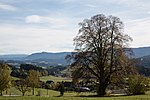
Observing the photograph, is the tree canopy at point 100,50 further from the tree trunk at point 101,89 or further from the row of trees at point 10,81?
the row of trees at point 10,81

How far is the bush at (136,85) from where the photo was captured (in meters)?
51.2

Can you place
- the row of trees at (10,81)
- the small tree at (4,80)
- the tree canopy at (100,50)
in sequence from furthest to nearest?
the row of trees at (10,81), the small tree at (4,80), the tree canopy at (100,50)

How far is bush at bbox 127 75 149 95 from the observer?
5122cm

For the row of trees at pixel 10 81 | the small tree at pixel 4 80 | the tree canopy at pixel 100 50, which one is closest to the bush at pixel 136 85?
the tree canopy at pixel 100 50

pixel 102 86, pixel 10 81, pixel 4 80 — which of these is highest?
pixel 102 86

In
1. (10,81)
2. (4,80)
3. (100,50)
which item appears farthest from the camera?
(10,81)

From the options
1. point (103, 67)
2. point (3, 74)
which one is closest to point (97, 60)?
point (103, 67)

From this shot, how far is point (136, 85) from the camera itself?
51.2m

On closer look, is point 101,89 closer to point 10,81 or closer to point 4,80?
point 4,80

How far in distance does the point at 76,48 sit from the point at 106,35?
515 cm

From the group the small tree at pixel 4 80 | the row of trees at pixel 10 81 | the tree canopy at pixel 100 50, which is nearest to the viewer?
the tree canopy at pixel 100 50

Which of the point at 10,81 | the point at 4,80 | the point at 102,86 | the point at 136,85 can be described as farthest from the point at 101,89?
the point at 10,81

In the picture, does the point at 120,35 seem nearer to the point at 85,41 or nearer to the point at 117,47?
the point at 117,47

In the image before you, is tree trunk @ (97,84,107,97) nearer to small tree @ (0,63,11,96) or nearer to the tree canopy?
the tree canopy
